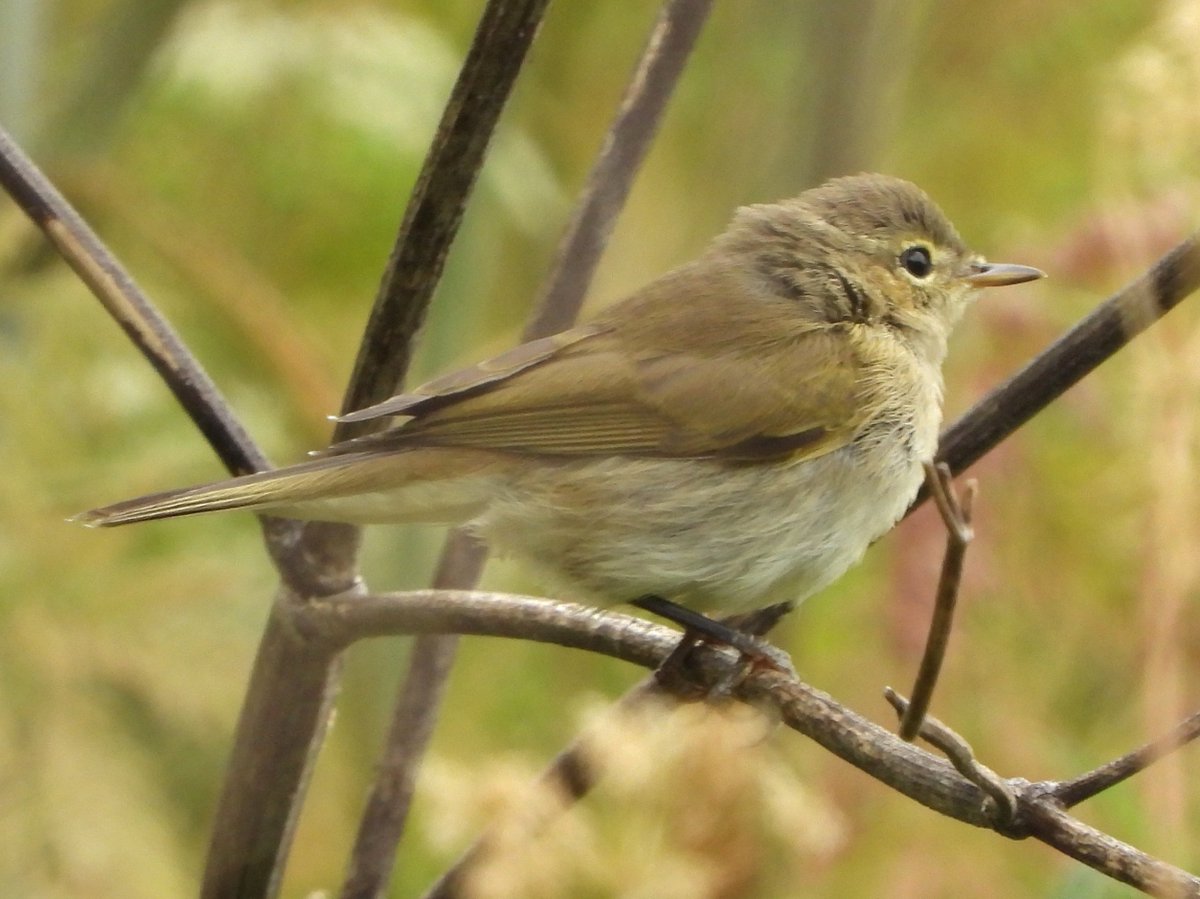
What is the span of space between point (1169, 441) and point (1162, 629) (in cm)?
32

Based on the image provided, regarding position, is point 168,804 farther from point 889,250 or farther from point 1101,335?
point 1101,335

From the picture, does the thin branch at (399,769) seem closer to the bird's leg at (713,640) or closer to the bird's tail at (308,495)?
the bird's tail at (308,495)

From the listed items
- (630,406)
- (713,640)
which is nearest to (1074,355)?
(713,640)

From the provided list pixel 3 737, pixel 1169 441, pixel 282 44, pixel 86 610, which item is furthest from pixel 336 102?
pixel 1169 441

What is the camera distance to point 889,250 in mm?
3213

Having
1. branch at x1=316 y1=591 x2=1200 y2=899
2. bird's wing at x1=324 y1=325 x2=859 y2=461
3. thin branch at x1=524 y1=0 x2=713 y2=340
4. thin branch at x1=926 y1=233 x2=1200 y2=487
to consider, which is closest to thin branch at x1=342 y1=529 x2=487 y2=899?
branch at x1=316 y1=591 x2=1200 y2=899

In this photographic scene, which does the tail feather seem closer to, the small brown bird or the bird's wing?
the small brown bird

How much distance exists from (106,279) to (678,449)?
1.08 meters

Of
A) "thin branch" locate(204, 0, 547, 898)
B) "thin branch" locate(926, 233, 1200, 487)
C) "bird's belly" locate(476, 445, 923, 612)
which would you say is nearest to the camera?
"thin branch" locate(926, 233, 1200, 487)

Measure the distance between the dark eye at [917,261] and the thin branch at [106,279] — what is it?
164 cm

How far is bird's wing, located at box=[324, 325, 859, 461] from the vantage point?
272 centimetres

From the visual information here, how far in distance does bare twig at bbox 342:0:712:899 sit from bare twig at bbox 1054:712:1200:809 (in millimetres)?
1116

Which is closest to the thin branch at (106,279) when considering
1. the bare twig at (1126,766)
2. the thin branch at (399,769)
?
the thin branch at (399,769)

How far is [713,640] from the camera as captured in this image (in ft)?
8.05
